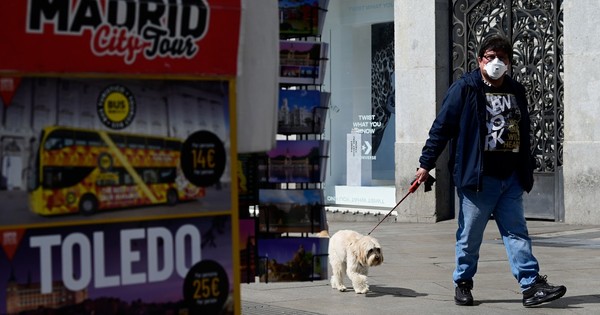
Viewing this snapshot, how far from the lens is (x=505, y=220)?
7.38 metres

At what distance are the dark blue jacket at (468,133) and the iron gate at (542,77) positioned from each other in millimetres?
6217

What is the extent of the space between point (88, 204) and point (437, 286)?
5209 mm

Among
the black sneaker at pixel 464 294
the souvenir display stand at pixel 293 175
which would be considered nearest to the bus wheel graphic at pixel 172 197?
the souvenir display stand at pixel 293 175

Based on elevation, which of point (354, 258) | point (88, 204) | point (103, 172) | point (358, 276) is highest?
point (103, 172)

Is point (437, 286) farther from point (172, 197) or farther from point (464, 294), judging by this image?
point (172, 197)

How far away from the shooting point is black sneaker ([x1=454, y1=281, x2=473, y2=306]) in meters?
7.45

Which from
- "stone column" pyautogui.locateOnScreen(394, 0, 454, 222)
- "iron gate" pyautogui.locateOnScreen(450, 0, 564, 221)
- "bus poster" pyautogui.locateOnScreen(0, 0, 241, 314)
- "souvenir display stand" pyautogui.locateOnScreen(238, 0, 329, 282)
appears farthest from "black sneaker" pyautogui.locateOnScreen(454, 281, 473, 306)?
"stone column" pyautogui.locateOnScreen(394, 0, 454, 222)

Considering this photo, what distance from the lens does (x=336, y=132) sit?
54.0ft

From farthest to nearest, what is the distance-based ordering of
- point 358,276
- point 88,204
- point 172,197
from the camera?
point 358,276, point 172,197, point 88,204

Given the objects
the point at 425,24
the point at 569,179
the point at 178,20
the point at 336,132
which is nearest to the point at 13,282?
the point at 178,20

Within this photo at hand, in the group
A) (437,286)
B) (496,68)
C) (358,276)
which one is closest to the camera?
(496,68)

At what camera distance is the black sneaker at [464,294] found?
24.4ft

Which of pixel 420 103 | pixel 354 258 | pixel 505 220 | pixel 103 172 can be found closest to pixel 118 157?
pixel 103 172

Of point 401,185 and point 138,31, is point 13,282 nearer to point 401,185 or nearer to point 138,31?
point 138,31
